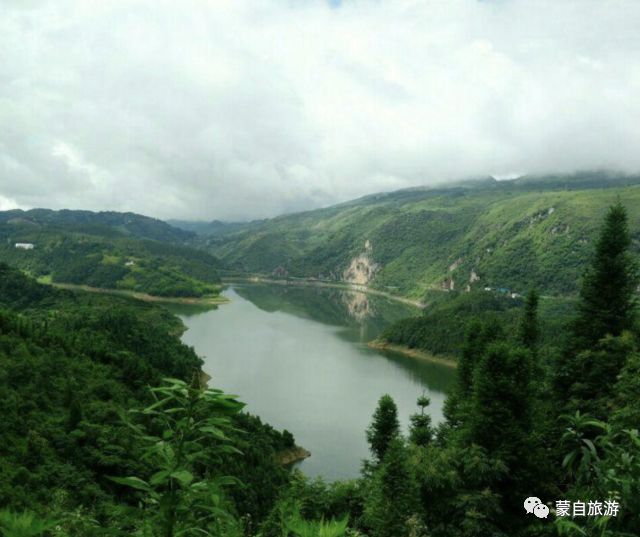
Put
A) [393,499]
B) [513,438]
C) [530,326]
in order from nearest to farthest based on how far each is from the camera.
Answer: [393,499] < [513,438] < [530,326]

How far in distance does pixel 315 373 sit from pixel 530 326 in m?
42.3

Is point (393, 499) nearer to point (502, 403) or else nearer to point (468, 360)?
point (502, 403)

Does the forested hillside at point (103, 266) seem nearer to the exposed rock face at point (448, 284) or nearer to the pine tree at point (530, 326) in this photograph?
the exposed rock face at point (448, 284)

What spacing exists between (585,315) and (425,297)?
460 ft

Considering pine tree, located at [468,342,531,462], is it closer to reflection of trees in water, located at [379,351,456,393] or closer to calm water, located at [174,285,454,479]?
calm water, located at [174,285,454,479]

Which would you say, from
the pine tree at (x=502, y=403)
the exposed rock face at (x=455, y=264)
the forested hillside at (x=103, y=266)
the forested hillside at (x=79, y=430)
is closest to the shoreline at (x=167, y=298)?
the forested hillside at (x=103, y=266)

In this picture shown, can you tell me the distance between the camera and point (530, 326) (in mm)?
25719

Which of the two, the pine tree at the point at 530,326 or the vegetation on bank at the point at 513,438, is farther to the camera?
the pine tree at the point at 530,326

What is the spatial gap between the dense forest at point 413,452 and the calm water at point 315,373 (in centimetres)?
970

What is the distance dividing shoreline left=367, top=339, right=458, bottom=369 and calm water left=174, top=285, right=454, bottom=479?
2.09 metres

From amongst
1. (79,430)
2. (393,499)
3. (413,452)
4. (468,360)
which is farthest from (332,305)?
(393,499)

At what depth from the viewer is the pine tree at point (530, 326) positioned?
2561 centimetres

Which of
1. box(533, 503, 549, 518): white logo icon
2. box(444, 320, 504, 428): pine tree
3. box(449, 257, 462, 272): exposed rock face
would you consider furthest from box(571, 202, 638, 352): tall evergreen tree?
box(449, 257, 462, 272): exposed rock face

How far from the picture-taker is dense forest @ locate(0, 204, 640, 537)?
2.78 m
